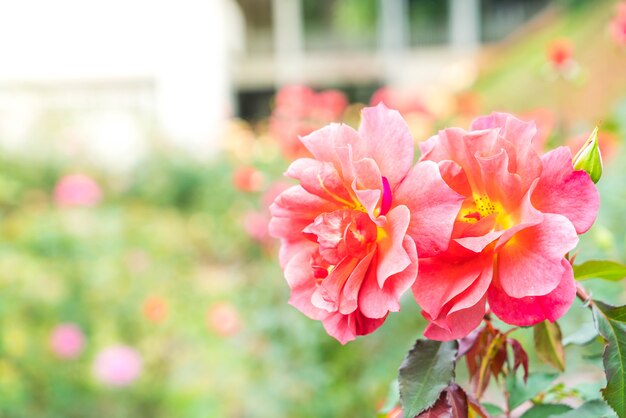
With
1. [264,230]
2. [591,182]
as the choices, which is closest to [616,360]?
[591,182]

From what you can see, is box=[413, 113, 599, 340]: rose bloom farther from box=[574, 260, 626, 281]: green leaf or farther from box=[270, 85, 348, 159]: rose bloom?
box=[270, 85, 348, 159]: rose bloom

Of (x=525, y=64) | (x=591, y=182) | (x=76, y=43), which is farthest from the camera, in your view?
(x=525, y=64)

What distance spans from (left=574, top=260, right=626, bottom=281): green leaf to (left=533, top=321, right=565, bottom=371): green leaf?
1.7 inches

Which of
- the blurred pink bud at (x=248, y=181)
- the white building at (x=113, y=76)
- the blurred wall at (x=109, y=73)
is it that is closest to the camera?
the blurred pink bud at (x=248, y=181)

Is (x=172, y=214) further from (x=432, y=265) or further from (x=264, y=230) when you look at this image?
(x=432, y=265)

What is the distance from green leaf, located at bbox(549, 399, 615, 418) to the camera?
0.45 m

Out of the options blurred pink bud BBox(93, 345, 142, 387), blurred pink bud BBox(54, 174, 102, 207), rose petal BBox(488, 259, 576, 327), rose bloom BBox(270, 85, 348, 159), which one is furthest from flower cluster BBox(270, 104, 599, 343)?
blurred pink bud BBox(54, 174, 102, 207)

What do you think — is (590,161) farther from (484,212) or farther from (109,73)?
(109,73)

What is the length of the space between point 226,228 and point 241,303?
2.66 meters

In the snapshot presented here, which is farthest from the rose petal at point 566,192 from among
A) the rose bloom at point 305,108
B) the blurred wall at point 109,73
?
the blurred wall at point 109,73

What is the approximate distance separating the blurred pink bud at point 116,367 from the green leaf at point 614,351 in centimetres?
201

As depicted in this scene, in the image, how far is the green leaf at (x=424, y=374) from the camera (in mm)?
422

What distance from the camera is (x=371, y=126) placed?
0.45 m

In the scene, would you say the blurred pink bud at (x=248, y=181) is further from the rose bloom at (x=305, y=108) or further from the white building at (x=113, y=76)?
the white building at (x=113, y=76)
